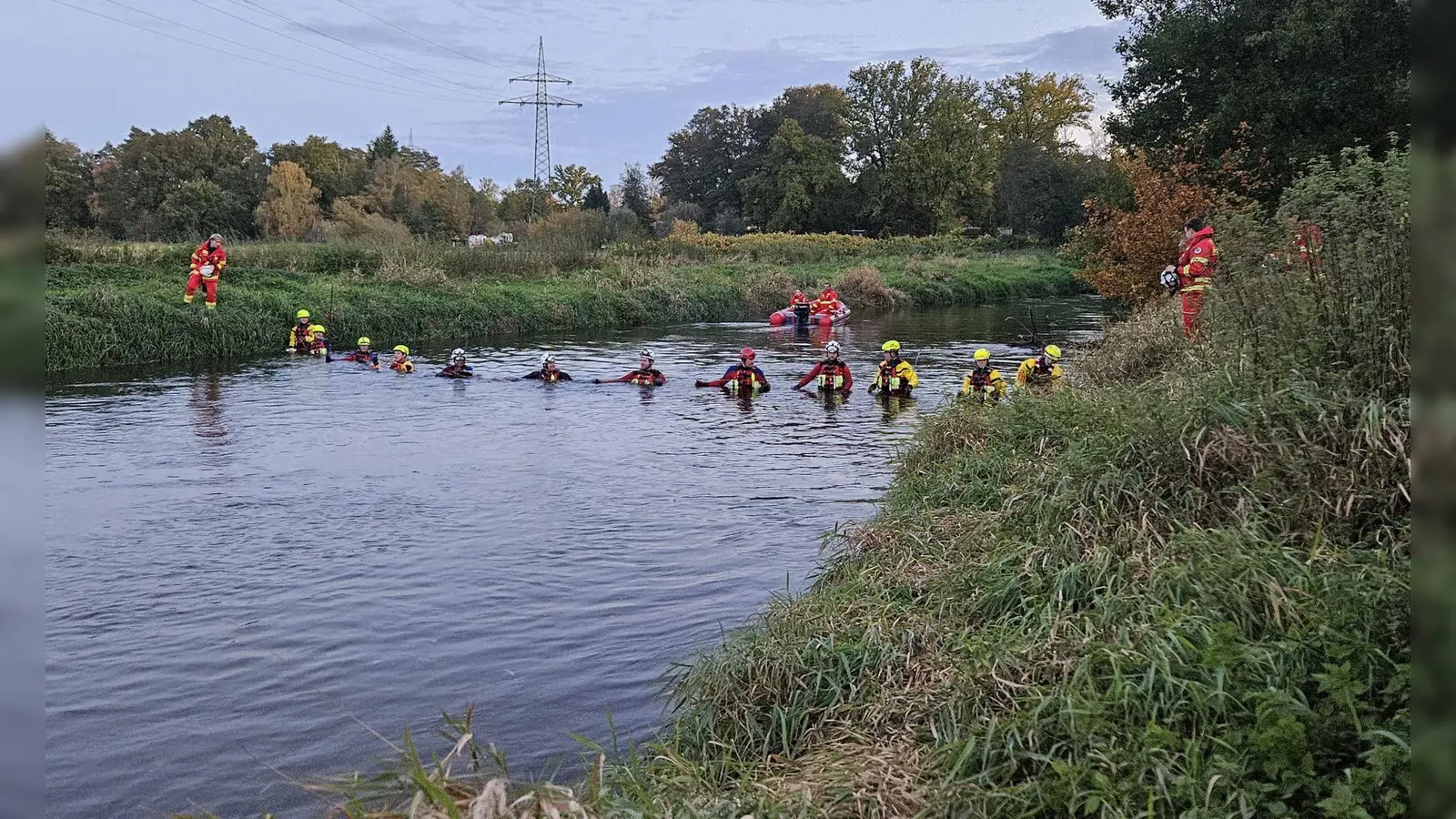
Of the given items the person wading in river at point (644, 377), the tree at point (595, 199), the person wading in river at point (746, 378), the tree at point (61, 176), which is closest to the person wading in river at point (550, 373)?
the person wading in river at point (644, 377)

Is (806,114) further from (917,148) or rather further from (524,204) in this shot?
(524,204)

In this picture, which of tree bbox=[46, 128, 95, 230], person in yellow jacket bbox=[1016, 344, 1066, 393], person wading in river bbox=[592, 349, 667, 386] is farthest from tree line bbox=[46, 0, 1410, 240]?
person wading in river bbox=[592, 349, 667, 386]

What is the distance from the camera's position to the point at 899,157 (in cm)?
7325

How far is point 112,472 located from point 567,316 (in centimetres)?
1963

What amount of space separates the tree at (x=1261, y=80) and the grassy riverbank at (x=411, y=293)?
15305mm

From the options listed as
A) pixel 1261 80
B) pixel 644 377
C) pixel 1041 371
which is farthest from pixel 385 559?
pixel 1261 80

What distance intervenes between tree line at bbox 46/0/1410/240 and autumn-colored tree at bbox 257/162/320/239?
103mm

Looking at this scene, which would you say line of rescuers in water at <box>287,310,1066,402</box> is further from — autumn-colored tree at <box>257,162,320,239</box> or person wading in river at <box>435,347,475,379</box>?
autumn-colored tree at <box>257,162,320,239</box>

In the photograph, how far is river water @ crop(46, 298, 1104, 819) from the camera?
21.0ft

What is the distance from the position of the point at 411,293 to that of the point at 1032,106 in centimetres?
6287

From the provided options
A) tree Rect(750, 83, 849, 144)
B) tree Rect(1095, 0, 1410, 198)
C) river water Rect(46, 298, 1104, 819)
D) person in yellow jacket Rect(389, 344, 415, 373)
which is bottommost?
river water Rect(46, 298, 1104, 819)

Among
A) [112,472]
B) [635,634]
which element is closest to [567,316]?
[112,472]

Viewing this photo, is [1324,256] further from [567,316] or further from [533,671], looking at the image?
[567,316]

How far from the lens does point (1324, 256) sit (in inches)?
234
